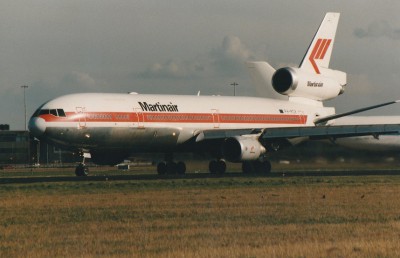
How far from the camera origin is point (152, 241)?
2030 centimetres

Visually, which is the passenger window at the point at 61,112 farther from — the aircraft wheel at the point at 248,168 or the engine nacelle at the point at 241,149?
the aircraft wheel at the point at 248,168

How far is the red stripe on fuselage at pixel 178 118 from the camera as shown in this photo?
52406 mm

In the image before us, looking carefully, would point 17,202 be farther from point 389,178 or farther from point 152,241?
point 389,178

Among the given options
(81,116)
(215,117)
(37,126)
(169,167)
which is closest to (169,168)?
(169,167)

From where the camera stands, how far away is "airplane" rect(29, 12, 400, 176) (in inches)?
2068

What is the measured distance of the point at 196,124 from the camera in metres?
58.9

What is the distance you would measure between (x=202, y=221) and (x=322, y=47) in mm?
48445

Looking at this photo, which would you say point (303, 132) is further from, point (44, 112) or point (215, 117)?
point (44, 112)

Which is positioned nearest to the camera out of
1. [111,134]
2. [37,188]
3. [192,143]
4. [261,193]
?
[261,193]

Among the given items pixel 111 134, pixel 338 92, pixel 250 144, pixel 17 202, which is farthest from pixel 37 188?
pixel 338 92

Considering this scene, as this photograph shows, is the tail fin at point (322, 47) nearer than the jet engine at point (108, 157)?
No

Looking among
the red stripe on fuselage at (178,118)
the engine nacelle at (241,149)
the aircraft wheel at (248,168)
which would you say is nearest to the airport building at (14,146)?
the red stripe on fuselage at (178,118)

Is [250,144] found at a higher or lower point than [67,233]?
higher

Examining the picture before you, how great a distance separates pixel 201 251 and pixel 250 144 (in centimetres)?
3791
